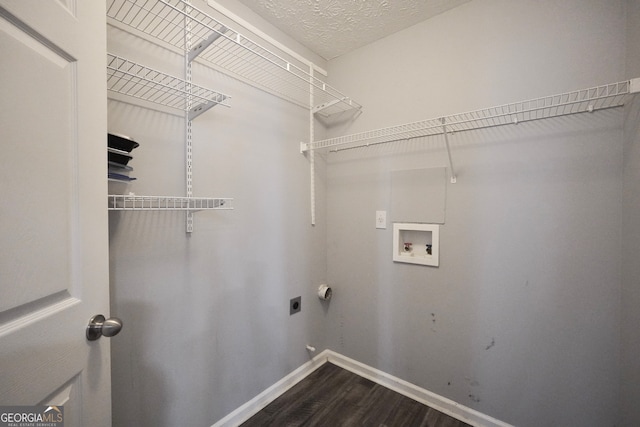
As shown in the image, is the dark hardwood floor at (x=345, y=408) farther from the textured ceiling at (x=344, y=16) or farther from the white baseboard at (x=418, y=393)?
the textured ceiling at (x=344, y=16)

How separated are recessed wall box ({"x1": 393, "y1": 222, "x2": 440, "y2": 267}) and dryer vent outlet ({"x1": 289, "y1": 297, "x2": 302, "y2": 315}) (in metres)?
0.76

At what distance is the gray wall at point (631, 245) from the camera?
3.20ft

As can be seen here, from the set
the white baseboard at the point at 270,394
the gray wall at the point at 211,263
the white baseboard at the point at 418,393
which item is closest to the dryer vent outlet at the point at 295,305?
the gray wall at the point at 211,263

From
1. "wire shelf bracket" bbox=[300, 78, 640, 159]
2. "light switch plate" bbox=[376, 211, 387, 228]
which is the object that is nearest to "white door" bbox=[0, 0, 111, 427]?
"wire shelf bracket" bbox=[300, 78, 640, 159]

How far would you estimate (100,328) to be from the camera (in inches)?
24.9

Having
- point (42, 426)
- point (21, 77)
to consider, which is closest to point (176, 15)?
point (21, 77)

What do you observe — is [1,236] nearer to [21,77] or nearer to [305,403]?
[21,77]

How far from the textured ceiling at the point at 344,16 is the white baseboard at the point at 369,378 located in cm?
237

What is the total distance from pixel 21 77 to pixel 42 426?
70 centimetres

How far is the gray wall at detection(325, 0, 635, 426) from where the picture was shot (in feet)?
3.62

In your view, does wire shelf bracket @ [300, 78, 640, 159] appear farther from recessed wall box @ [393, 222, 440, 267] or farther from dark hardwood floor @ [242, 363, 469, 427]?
dark hardwood floor @ [242, 363, 469, 427]

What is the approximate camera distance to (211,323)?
51.3 inches

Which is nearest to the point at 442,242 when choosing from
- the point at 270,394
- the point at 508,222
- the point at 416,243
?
the point at 416,243

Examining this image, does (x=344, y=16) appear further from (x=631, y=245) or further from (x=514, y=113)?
(x=631, y=245)
